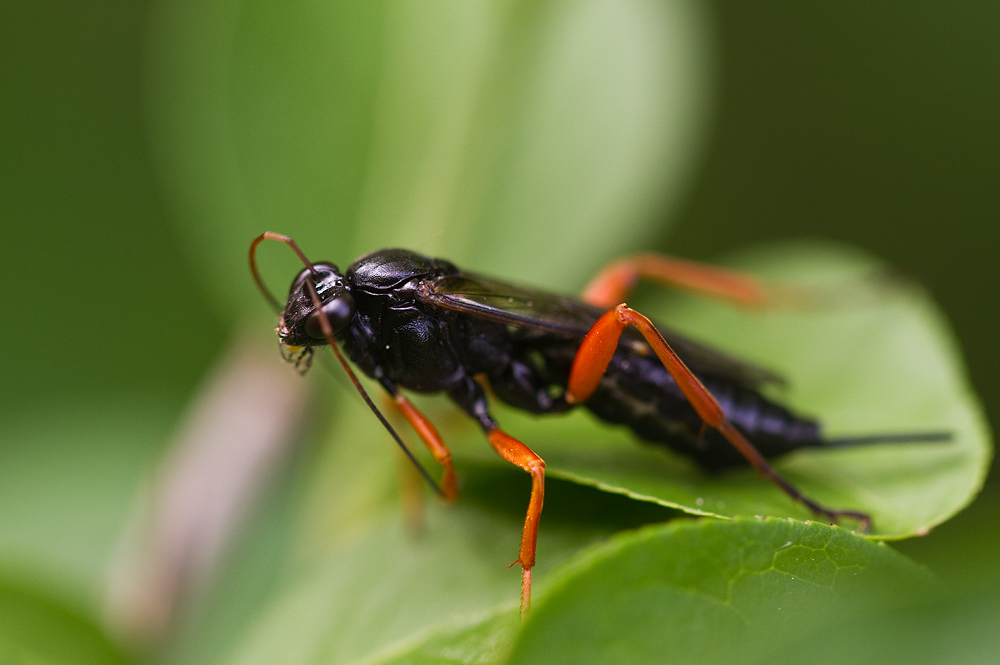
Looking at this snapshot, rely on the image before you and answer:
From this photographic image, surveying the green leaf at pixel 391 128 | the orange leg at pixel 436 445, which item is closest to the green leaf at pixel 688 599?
the orange leg at pixel 436 445

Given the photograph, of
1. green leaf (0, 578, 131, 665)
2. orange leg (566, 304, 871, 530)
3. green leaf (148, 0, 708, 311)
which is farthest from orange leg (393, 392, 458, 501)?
green leaf (0, 578, 131, 665)

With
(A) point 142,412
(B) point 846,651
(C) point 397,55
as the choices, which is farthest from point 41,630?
(C) point 397,55

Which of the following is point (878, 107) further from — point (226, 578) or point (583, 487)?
point (226, 578)

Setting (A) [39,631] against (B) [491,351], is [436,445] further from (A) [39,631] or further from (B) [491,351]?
(A) [39,631]

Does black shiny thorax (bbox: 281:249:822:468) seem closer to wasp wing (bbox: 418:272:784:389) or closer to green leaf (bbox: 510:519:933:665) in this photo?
wasp wing (bbox: 418:272:784:389)

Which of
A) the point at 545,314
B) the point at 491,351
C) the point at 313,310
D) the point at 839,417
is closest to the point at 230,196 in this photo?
the point at 313,310

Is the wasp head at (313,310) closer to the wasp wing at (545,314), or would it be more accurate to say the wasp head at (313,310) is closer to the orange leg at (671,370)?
the wasp wing at (545,314)
